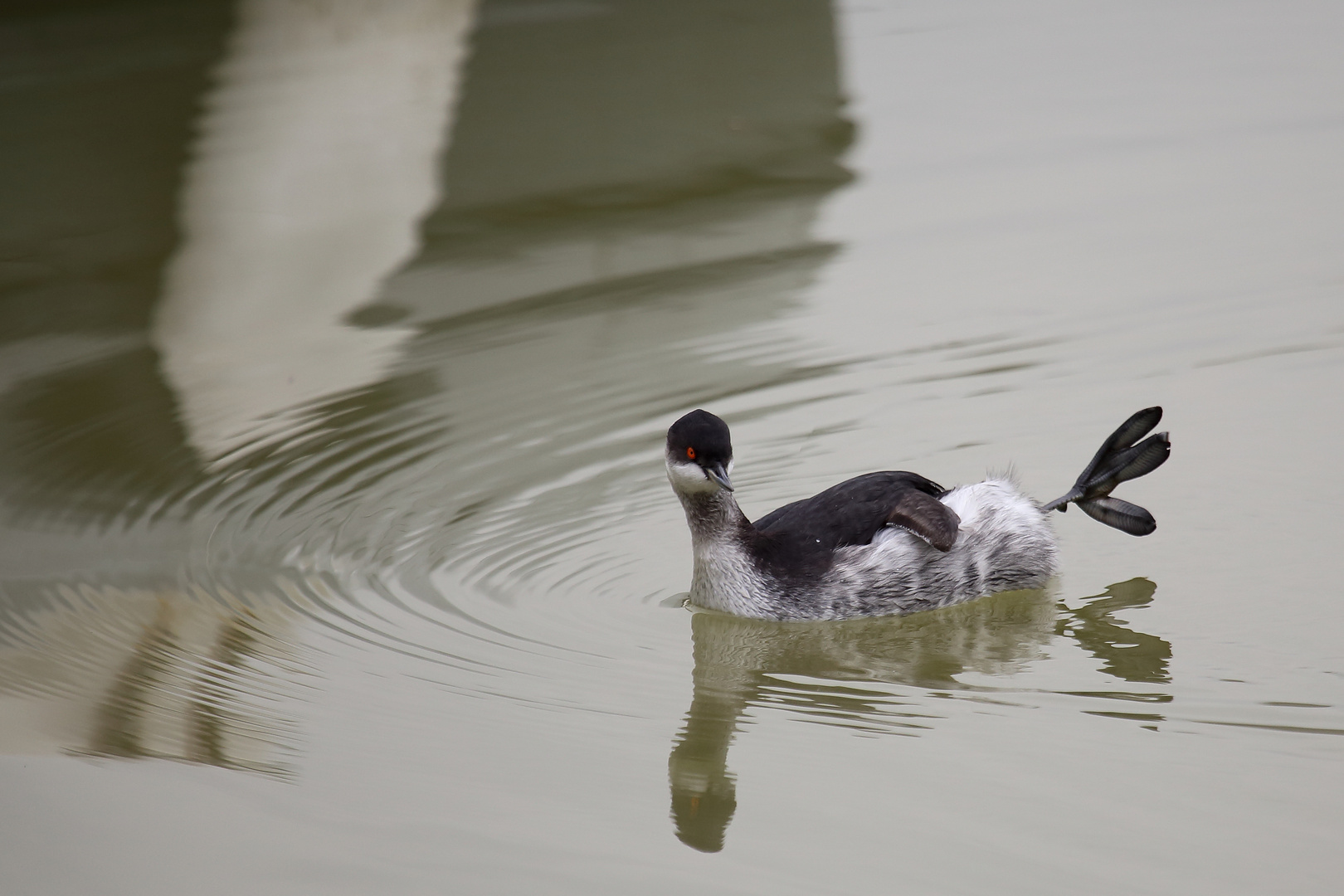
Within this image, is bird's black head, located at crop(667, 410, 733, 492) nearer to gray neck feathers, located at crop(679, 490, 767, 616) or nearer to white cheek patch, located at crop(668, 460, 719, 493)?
white cheek patch, located at crop(668, 460, 719, 493)

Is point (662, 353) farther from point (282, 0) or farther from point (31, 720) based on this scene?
point (282, 0)

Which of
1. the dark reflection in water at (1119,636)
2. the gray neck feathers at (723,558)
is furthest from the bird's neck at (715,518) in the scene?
the dark reflection in water at (1119,636)

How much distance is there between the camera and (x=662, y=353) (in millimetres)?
7672

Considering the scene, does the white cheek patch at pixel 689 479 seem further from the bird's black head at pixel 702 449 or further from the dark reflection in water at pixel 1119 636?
the dark reflection in water at pixel 1119 636

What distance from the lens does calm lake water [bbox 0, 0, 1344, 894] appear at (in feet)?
13.0

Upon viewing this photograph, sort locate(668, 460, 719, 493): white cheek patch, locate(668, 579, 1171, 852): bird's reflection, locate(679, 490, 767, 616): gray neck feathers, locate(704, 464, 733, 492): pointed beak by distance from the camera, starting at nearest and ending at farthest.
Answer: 1. locate(668, 579, 1171, 852): bird's reflection
2. locate(704, 464, 733, 492): pointed beak
3. locate(668, 460, 719, 493): white cheek patch
4. locate(679, 490, 767, 616): gray neck feathers

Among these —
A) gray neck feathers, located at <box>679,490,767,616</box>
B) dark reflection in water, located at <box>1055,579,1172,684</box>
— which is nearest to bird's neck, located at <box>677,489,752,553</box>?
gray neck feathers, located at <box>679,490,767,616</box>

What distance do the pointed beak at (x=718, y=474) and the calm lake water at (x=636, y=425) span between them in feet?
1.71

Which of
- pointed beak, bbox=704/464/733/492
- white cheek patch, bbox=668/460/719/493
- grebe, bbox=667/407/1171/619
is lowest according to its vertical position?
grebe, bbox=667/407/1171/619

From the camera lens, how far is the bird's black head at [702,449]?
5.17 m

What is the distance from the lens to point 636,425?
691cm

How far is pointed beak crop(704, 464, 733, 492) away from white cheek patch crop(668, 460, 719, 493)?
20 millimetres

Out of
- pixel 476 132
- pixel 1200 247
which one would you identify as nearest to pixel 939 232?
pixel 1200 247

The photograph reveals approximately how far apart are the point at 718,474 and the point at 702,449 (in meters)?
0.10
